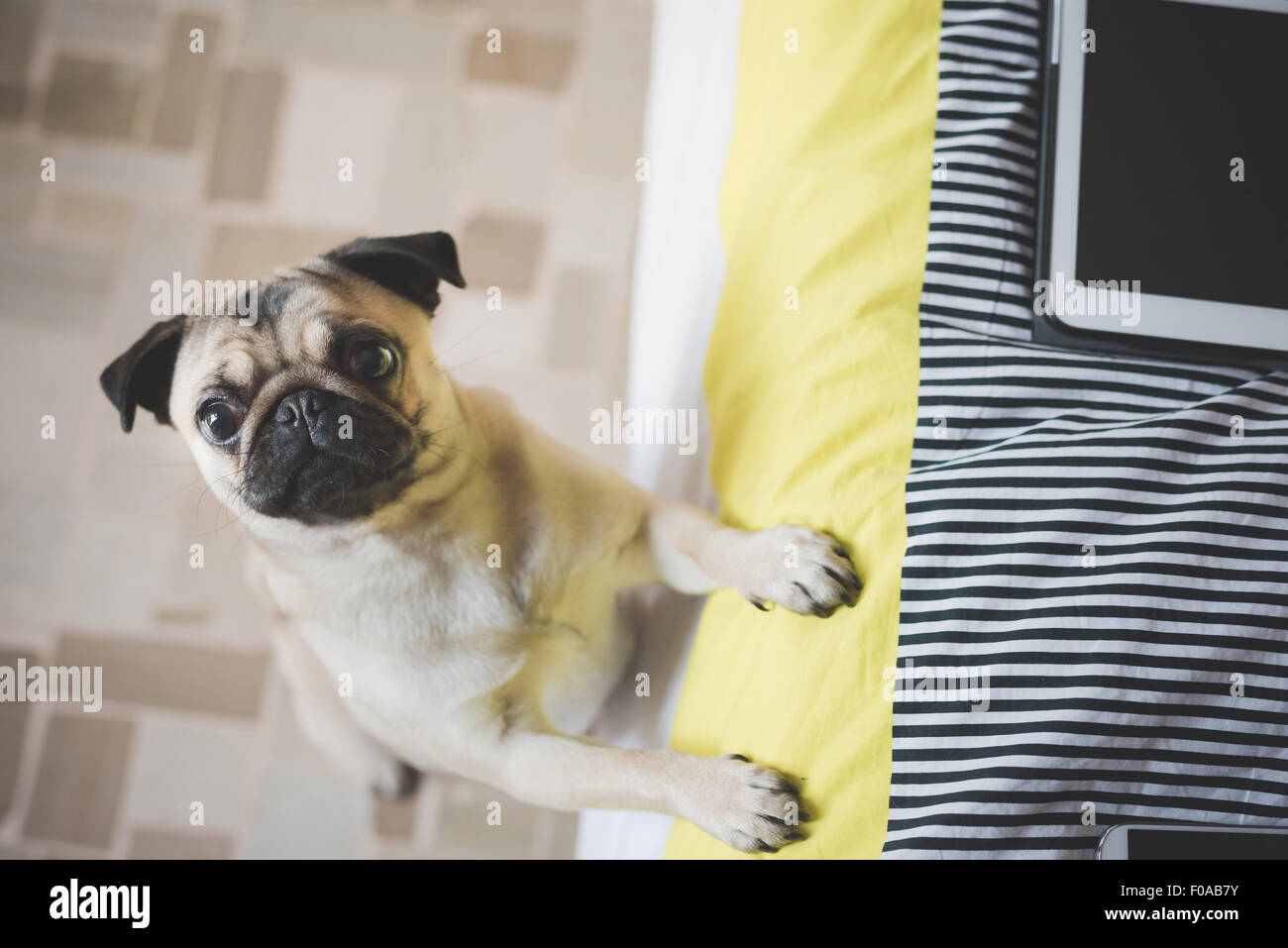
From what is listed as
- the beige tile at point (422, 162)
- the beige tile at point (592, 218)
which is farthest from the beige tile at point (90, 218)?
the beige tile at point (592, 218)

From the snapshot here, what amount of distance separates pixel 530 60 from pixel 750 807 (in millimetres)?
1861

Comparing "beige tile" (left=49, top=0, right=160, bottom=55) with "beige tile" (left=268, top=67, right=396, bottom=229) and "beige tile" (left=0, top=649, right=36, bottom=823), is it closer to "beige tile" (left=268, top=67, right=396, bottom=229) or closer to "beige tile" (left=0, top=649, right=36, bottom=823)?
"beige tile" (left=268, top=67, right=396, bottom=229)

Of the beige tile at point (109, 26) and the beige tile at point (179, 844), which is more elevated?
the beige tile at point (109, 26)

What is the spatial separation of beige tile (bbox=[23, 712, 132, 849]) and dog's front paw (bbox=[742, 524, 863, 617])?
68.4 inches

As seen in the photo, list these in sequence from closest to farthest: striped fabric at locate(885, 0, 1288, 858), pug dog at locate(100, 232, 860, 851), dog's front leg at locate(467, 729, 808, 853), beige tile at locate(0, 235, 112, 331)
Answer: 1. striped fabric at locate(885, 0, 1288, 858)
2. dog's front leg at locate(467, 729, 808, 853)
3. pug dog at locate(100, 232, 860, 851)
4. beige tile at locate(0, 235, 112, 331)

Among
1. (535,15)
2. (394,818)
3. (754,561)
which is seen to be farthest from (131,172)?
(754,561)

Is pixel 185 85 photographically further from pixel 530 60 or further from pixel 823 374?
pixel 823 374

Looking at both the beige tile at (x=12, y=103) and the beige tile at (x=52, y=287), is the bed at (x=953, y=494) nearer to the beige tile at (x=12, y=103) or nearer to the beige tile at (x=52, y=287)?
the beige tile at (x=52, y=287)

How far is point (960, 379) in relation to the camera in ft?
3.41

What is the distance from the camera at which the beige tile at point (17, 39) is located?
2096mm

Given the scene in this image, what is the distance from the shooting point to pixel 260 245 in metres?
2.01

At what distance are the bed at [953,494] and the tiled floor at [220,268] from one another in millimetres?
781

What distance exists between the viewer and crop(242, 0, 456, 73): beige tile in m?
2.08

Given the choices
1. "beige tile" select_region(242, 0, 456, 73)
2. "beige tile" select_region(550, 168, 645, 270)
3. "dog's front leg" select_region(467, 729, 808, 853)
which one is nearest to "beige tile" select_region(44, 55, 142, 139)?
"beige tile" select_region(242, 0, 456, 73)
